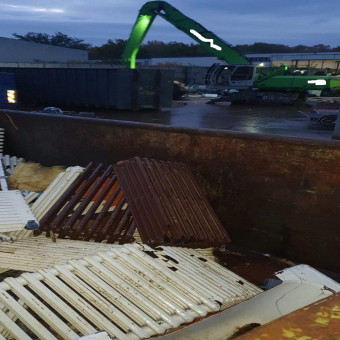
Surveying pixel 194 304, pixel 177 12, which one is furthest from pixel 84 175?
pixel 177 12

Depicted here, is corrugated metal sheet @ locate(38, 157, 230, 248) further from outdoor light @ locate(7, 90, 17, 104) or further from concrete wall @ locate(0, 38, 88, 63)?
concrete wall @ locate(0, 38, 88, 63)

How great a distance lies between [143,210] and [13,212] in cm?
187

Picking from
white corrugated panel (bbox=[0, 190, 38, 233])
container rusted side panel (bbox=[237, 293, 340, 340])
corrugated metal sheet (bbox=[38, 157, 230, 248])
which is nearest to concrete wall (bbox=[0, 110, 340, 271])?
corrugated metal sheet (bbox=[38, 157, 230, 248])

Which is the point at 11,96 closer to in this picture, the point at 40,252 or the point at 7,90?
the point at 7,90

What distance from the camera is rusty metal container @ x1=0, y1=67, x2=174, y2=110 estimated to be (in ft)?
41.5

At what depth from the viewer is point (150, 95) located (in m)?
13.3

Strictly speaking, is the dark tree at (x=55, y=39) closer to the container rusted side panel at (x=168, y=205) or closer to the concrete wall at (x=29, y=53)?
the concrete wall at (x=29, y=53)

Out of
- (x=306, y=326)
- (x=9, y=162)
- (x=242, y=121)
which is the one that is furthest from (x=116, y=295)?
(x=242, y=121)

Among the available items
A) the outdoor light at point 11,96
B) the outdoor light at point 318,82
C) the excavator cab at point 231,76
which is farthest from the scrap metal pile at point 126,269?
the outdoor light at point 318,82

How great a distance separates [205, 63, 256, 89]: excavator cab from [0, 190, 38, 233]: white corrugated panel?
14011mm

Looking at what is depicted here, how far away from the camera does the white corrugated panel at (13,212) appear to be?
388cm

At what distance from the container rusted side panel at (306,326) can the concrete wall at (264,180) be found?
3.06 meters

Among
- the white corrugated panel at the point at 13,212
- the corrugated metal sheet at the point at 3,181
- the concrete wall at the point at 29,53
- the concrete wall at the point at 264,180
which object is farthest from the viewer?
the concrete wall at the point at 29,53

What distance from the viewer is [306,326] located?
34.2 inches
